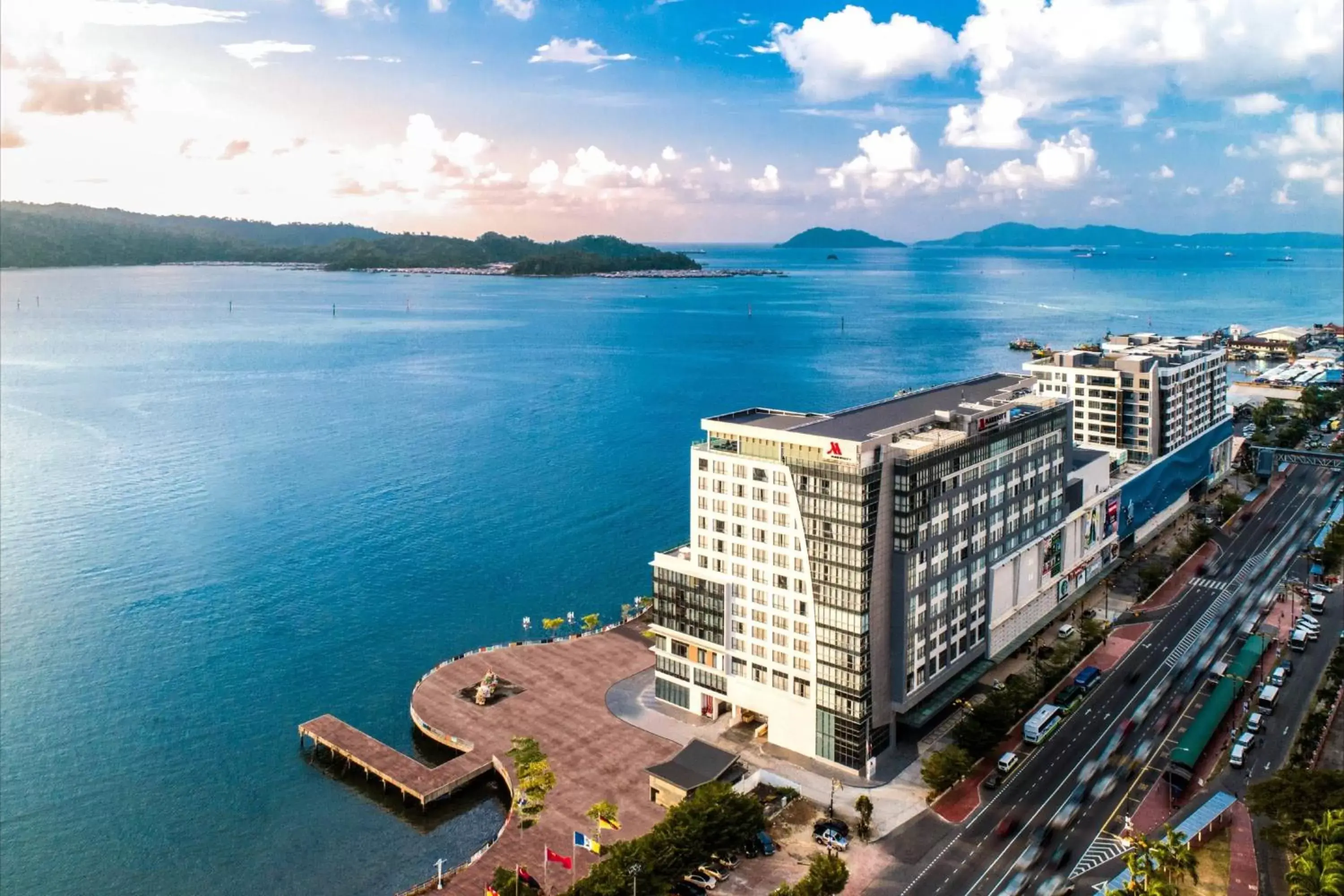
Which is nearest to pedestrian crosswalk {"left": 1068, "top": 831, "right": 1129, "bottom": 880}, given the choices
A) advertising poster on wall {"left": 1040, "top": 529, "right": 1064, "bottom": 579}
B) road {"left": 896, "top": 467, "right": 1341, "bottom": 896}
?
road {"left": 896, "top": 467, "right": 1341, "bottom": 896}

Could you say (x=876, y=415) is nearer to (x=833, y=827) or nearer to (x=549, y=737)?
(x=833, y=827)

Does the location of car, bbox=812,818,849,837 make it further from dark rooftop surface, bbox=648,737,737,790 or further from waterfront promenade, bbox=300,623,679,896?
waterfront promenade, bbox=300,623,679,896

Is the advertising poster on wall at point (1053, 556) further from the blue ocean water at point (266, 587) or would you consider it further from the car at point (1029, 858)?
the blue ocean water at point (266, 587)

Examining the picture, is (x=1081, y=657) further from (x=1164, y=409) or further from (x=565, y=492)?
(x=565, y=492)

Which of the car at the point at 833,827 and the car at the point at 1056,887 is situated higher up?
the car at the point at 833,827

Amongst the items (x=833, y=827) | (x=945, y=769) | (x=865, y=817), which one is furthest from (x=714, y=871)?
(x=945, y=769)

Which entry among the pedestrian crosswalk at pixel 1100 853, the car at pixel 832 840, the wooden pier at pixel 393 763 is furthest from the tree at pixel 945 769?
the wooden pier at pixel 393 763
